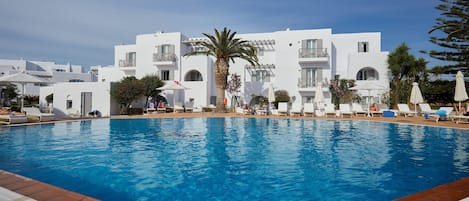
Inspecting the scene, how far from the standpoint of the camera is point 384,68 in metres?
25.6

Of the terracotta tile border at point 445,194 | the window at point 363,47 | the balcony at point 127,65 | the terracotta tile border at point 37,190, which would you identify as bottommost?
the terracotta tile border at point 445,194

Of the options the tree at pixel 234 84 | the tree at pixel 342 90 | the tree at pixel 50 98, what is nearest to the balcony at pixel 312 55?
the tree at pixel 342 90

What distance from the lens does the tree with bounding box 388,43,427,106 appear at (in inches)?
955

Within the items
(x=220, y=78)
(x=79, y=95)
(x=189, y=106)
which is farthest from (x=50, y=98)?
(x=220, y=78)

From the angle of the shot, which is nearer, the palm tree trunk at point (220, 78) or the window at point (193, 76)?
the palm tree trunk at point (220, 78)

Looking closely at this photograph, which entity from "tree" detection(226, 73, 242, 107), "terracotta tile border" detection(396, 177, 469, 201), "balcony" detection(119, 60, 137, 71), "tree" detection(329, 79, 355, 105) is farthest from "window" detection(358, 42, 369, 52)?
"terracotta tile border" detection(396, 177, 469, 201)

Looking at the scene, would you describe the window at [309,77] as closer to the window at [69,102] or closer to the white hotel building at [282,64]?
the white hotel building at [282,64]

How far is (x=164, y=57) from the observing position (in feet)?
96.7

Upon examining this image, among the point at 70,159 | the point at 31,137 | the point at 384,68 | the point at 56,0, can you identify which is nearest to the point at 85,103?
the point at 56,0

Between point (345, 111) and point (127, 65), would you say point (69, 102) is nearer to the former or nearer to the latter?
point (127, 65)

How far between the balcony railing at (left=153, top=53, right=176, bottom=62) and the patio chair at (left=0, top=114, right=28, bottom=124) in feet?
53.1

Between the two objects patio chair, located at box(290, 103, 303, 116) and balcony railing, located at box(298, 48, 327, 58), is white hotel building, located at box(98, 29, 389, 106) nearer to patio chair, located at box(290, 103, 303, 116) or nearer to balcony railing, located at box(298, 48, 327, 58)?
balcony railing, located at box(298, 48, 327, 58)

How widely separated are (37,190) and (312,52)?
26.0 metres

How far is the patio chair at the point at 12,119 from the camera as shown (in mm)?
13500
